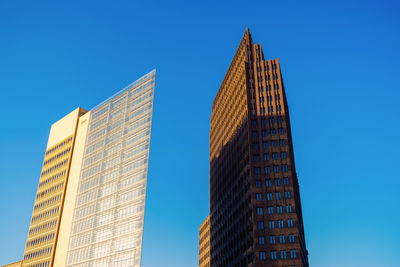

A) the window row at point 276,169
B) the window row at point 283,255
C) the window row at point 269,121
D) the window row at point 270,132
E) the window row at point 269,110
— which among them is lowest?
the window row at point 283,255

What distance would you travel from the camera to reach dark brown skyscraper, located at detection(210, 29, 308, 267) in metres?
116

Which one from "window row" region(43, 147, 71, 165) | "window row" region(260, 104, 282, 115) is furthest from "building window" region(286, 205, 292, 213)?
"window row" region(43, 147, 71, 165)

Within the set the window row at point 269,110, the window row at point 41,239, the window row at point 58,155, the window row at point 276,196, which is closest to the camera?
the window row at point 276,196

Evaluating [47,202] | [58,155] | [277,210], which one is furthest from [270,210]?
[58,155]

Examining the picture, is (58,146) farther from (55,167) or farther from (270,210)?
(270,210)

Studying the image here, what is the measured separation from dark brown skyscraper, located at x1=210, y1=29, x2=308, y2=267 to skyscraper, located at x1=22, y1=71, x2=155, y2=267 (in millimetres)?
34695

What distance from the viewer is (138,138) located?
121688 millimetres

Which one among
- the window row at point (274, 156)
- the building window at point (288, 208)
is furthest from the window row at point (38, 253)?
the building window at point (288, 208)

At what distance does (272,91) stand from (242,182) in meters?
33.1

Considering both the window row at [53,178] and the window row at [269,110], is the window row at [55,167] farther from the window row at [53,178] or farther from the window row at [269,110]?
the window row at [269,110]

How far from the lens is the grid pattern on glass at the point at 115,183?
108 meters

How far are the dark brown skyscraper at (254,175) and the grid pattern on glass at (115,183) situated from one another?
113 feet

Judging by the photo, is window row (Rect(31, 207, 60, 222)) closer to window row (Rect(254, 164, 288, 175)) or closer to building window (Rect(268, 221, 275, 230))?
window row (Rect(254, 164, 288, 175))

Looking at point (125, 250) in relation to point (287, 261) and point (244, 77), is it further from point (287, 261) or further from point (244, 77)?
point (244, 77)
